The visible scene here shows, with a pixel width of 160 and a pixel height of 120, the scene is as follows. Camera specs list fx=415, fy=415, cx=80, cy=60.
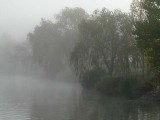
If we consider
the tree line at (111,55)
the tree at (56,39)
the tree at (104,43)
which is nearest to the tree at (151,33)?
the tree line at (111,55)

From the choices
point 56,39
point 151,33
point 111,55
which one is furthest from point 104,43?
point 151,33

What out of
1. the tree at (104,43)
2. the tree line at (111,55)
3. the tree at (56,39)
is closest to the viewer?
the tree line at (111,55)

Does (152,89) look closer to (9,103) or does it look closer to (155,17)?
(9,103)

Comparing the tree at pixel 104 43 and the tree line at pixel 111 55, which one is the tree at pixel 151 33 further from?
the tree at pixel 104 43

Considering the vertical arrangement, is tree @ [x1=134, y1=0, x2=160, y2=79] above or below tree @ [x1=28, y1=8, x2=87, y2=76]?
below

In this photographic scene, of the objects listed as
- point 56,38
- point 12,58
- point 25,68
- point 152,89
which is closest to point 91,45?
point 152,89

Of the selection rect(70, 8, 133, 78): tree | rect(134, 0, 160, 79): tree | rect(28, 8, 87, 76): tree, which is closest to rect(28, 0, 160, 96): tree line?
rect(70, 8, 133, 78): tree

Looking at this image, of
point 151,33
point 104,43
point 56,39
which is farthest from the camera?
point 56,39

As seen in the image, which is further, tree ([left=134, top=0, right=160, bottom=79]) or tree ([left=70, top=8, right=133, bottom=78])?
tree ([left=70, top=8, right=133, bottom=78])

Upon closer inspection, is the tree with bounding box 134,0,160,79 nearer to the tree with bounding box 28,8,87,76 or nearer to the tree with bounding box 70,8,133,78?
the tree with bounding box 70,8,133,78

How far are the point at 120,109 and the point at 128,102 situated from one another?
6792 mm

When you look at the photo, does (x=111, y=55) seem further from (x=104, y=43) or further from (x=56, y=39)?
(x=56, y=39)

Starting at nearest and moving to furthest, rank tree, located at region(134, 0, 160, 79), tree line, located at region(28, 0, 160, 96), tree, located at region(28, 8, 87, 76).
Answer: tree, located at region(134, 0, 160, 79) → tree line, located at region(28, 0, 160, 96) → tree, located at region(28, 8, 87, 76)

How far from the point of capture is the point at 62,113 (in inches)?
1307
